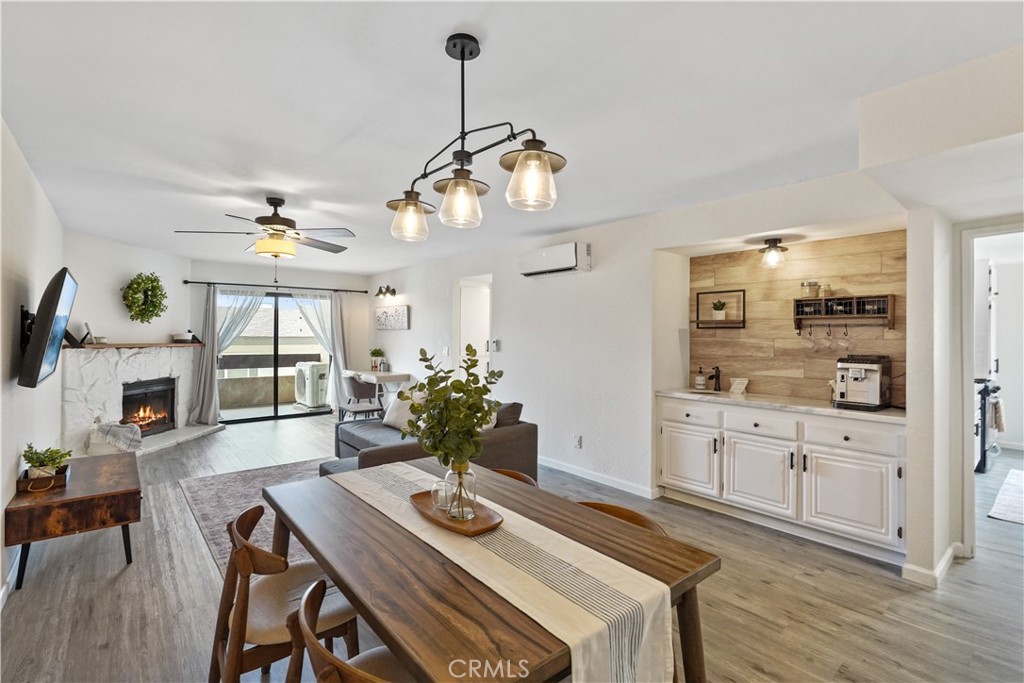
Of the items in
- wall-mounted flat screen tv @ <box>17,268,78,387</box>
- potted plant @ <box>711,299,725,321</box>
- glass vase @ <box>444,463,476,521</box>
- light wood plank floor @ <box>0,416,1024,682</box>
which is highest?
potted plant @ <box>711,299,725,321</box>

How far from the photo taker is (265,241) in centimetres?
356

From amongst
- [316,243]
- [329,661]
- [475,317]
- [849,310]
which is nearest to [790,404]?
[849,310]

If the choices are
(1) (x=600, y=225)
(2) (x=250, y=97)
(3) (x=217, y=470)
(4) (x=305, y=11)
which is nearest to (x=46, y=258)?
(3) (x=217, y=470)

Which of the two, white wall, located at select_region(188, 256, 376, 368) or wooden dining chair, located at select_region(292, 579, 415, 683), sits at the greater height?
white wall, located at select_region(188, 256, 376, 368)

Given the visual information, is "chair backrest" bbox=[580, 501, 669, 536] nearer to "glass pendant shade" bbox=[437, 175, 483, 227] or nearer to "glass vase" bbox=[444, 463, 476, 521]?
"glass vase" bbox=[444, 463, 476, 521]

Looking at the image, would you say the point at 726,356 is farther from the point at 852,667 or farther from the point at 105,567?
the point at 105,567

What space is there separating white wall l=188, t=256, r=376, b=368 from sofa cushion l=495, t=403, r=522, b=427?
483cm

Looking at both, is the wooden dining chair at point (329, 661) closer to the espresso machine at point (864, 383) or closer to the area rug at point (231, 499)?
the area rug at point (231, 499)

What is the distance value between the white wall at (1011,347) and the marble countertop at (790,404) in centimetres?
380

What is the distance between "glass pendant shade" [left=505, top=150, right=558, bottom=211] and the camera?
5.08ft

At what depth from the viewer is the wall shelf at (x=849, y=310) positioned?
3258mm

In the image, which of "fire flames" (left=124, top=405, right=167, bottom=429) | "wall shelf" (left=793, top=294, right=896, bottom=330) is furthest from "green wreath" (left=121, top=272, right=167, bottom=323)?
"wall shelf" (left=793, top=294, right=896, bottom=330)

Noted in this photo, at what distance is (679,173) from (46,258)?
4.73 meters

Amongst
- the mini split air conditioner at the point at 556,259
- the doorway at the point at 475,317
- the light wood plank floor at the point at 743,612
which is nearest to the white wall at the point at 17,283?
the light wood plank floor at the point at 743,612
